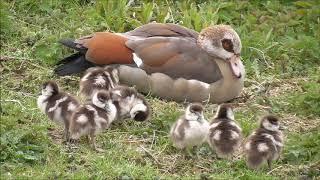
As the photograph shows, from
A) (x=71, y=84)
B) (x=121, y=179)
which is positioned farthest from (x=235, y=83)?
(x=121, y=179)

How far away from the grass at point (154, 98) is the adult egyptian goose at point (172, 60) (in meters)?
0.19

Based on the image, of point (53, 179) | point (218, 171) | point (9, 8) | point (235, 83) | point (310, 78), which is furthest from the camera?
point (9, 8)

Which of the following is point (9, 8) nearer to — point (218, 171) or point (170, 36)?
point (170, 36)

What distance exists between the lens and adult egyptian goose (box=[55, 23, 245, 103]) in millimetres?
9828

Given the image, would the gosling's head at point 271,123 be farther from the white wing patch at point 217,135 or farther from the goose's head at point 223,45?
the goose's head at point 223,45

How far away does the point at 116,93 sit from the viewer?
29.1ft

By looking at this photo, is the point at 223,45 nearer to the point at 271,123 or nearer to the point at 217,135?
the point at 271,123

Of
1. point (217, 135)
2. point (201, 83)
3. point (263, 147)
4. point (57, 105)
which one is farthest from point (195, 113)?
point (201, 83)

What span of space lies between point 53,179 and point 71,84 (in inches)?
116

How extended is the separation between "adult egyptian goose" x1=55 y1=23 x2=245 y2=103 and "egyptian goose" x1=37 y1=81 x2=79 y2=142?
5.30 feet

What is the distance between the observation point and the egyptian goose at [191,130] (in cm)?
800

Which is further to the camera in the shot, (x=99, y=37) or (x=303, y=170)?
(x=99, y=37)

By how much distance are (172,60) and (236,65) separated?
2.63ft

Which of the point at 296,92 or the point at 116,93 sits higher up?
the point at 116,93
